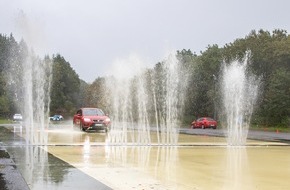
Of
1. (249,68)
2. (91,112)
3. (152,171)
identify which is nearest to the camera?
(152,171)

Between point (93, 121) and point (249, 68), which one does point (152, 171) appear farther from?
point (249, 68)

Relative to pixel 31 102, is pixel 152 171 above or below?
below

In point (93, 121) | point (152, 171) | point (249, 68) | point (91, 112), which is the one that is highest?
point (249, 68)

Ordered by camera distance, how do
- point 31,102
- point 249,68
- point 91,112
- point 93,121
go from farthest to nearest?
point 249,68, point 91,112, point 93,121, point 31,102

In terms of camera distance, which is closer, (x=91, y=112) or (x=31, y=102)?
(x=31, y=102)

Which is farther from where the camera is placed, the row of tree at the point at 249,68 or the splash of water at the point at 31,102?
the row of tree at the point at 249,68

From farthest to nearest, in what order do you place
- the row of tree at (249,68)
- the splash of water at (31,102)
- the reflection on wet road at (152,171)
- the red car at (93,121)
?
the row of tree at (249,68), the red car at (93,121), the splash of water at (31,102), the reflection on wet road at (152,171)

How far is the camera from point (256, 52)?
5769 centimetres

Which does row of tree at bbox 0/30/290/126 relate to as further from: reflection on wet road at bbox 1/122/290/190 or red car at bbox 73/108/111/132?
reflection on wet road at bbox 1/122/290/190

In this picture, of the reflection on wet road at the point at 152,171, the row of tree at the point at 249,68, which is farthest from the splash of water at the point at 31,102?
the reflection on wet road at the point at 152,171

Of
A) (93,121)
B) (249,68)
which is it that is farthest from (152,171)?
(249,68)

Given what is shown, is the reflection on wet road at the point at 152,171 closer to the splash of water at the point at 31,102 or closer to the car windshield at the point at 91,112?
the splash of water at the point at 31,102

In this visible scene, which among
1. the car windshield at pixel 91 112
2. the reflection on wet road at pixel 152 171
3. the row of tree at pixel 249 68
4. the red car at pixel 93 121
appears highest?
the row of tree at pixel 249 68

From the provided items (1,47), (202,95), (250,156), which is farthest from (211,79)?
(1,47)
